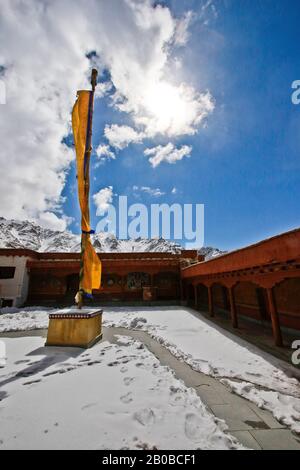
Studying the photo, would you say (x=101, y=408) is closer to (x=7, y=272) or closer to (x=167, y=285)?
(x=167, y=285)

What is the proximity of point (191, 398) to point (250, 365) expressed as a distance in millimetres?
2358

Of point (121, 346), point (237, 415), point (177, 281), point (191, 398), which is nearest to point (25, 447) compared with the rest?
point (191, 398)

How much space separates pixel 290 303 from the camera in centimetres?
843

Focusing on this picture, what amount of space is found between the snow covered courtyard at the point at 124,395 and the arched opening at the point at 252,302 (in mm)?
4560

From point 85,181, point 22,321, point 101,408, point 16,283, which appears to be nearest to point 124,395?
point 101,408

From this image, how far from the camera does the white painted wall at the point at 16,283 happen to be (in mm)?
16266

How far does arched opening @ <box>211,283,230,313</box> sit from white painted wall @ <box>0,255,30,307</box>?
1491 centimetres

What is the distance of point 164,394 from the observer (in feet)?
10.7

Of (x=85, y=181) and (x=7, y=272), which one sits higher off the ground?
(x=85, y=181)

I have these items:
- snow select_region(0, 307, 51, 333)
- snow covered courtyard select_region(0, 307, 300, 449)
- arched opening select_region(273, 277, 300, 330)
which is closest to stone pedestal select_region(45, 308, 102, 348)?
snow covered courtyard select_region(0, 307, 300, 449)

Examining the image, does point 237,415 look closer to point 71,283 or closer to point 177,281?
point 177,281

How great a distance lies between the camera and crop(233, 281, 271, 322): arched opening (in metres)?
9.93

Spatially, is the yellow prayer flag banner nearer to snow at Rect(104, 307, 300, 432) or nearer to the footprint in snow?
snow at Rect(104, 307, 300, 432)

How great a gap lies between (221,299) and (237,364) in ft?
34.3
